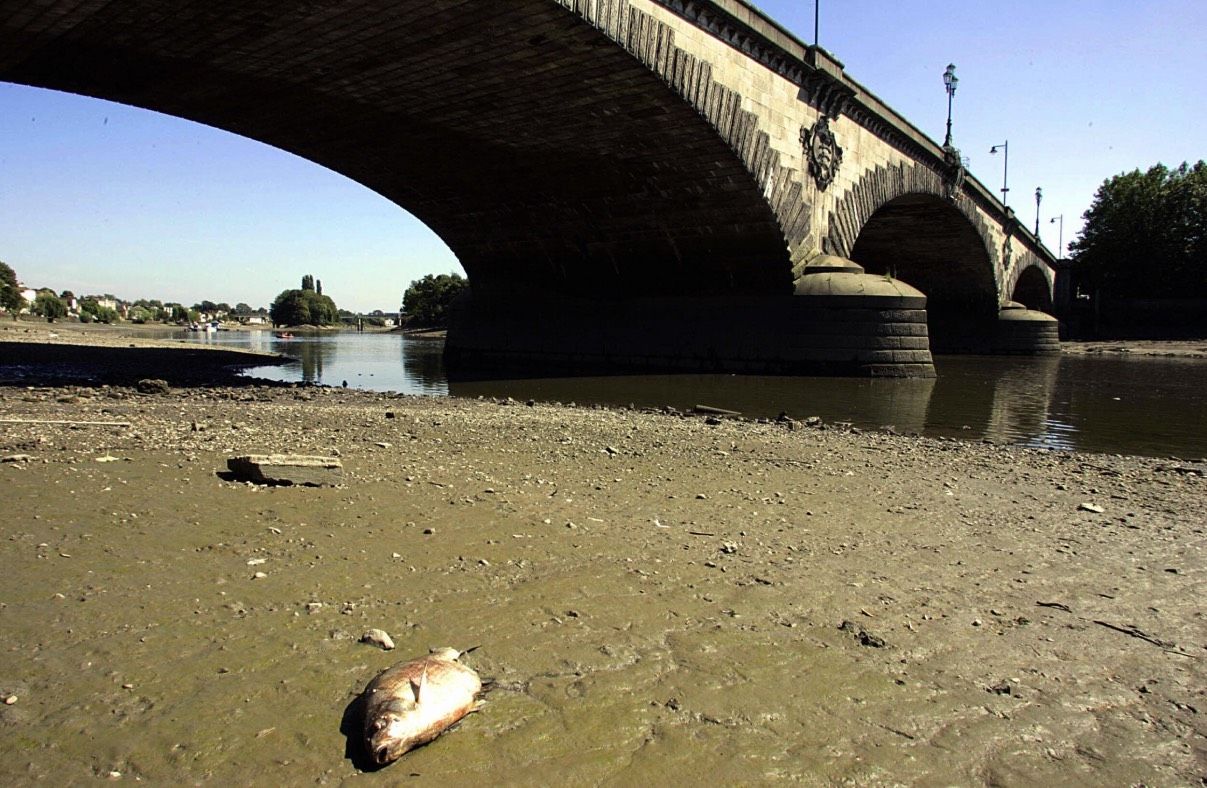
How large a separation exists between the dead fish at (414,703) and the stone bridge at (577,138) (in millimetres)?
15997

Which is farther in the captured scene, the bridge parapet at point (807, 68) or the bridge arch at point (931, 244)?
the bridge arch at point (931, 244)

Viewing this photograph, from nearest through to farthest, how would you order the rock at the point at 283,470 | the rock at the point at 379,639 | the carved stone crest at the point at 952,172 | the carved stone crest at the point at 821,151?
1. the rock at the point at 379,639
2. the rock at the point at 283,470
3. the carved stone crest at the point at 821,151
4. the carved stone crest at the point at 952,172

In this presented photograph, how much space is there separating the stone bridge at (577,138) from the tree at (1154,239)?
39556mm

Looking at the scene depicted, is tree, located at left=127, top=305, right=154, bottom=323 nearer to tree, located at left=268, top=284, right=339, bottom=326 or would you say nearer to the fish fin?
tree, located at left=268, top=284, right=339, bottom=326

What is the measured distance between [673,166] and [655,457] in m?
17.8

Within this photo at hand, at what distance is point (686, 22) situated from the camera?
1938 centimetres

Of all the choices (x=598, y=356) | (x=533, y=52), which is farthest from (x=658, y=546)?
(x=598, y=356)

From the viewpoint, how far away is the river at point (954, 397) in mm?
12883

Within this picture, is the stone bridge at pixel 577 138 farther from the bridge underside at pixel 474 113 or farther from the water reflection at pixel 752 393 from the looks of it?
the water reflection at pixel 752 393

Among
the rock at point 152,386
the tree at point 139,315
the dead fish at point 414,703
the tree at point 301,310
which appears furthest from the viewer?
the tree at point 139,315

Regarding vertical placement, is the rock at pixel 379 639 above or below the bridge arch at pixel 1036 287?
below

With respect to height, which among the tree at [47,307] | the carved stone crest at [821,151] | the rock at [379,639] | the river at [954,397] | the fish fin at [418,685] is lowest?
the river at [954,397]

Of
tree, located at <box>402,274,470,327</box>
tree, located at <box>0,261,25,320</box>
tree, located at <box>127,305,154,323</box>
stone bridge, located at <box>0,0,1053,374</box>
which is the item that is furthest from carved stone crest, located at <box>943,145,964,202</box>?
tree, located at <box>127,305,154,323</box>

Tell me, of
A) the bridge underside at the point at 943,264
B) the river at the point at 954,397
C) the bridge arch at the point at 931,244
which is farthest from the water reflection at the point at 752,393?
the bridge underside at the point at 943,264
